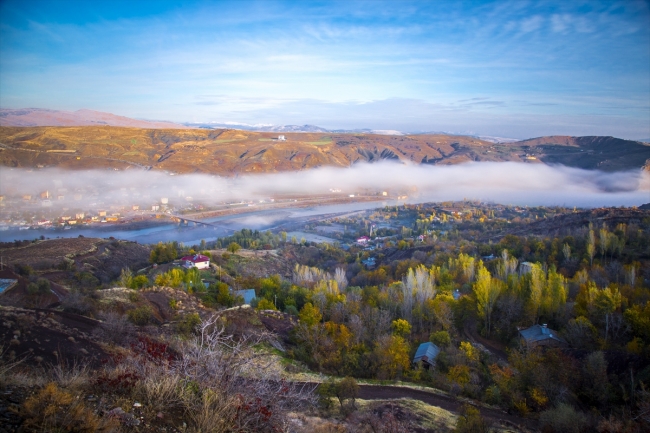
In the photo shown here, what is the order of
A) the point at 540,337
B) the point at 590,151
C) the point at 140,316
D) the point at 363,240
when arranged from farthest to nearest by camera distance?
the point at 590,151
the point at 363,240
the point at 540,337
the point at 140,316

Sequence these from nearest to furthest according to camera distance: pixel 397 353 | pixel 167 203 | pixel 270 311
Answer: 1. pixel 397 353
2. pixel 270 311
3. pixel 167 203

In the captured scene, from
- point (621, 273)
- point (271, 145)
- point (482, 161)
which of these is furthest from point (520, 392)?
point (482, 161)

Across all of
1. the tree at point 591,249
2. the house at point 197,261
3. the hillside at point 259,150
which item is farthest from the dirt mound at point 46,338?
the hillside at point 259,150

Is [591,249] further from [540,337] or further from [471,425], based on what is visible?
[471,425]

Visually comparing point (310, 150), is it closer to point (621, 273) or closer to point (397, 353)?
point (621, 273)

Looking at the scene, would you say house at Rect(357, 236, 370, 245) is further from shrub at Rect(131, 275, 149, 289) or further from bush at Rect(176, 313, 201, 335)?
bush at Rect(176, 313, 201, 335)

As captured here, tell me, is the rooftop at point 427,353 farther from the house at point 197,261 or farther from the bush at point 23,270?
the bush at point 23,270

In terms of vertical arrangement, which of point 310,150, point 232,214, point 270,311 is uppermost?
point 310,150

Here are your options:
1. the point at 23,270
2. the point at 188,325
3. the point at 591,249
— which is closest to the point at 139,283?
the point at 23,270
